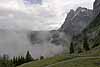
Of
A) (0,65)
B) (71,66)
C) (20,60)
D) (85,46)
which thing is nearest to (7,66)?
(0,65)

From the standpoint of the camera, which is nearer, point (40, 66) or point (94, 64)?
point (94, 64)

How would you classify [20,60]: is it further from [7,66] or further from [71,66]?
[71,66]

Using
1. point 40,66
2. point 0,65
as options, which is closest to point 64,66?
point 40,66

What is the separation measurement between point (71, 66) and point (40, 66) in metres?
25.4

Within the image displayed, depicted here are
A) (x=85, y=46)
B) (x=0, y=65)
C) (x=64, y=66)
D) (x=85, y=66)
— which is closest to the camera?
(x=85, y=66)

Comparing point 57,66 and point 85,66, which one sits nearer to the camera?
point 85,66

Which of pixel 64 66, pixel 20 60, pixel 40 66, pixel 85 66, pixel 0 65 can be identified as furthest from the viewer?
pixel 20 60

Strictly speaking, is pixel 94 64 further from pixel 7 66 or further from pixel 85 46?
pixel 85 46

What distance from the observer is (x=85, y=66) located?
7181cm

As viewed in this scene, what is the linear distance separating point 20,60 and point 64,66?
3977 inches

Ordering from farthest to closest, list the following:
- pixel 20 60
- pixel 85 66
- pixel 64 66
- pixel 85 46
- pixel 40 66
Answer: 1. pixel 85 46
2. pixel 20 60
3. pixel 40 66
4. pixel 64 66
5. pixel 85 66

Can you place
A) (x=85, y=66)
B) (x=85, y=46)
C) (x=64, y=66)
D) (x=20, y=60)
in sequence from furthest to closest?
1. (x=85, y=46)
2. (x=20, y=60)
3. (x=64, y=66)
4. (x=85, y=66)

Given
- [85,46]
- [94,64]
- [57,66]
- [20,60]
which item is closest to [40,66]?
[57,66]

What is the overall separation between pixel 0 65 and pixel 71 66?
2382 inches
